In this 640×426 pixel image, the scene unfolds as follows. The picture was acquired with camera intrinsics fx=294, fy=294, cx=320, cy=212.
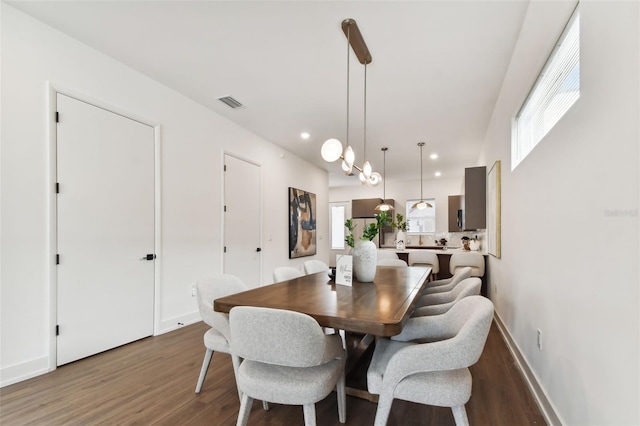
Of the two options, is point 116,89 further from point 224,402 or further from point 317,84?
point 224,402

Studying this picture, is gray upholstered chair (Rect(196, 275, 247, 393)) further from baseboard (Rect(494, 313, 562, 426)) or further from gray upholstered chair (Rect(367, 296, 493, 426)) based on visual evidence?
baseboard (Rect(494, 313, 562, 426))

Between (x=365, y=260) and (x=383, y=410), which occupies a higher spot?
(x=365, y=260)

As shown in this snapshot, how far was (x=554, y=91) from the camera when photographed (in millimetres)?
1878

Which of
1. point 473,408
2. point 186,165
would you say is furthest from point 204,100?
point 473,408

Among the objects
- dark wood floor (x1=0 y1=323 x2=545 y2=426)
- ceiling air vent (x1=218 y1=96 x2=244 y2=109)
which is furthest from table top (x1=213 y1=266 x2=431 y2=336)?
ceiling air vent (x1=218 y1=96 x2=244 y2=109)

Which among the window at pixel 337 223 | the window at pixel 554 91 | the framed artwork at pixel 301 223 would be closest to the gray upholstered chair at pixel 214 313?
the window at pixel 554 91

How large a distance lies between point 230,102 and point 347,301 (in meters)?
3.13

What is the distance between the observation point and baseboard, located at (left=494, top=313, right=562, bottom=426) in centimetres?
171

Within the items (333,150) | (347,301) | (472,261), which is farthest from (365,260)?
(472,261)


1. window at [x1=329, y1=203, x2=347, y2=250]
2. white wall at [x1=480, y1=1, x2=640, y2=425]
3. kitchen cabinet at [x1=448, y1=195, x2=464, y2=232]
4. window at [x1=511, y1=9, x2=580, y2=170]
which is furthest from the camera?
window at [x1=329, y1=203, x2=347, y2=250]

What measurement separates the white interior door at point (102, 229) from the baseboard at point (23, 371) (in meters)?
0.12

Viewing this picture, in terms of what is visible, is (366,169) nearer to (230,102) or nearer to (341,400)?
(230,102)

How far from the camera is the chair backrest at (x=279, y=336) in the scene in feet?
4.17

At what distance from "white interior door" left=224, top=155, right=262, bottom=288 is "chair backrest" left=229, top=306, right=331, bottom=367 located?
121 inches
